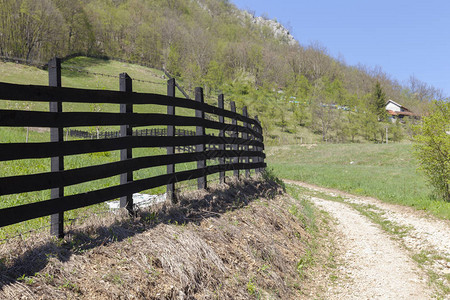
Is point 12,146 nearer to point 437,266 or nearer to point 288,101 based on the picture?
point 437,266

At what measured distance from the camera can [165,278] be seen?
12.4ft

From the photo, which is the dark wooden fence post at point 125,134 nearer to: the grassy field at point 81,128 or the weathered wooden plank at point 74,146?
the weathered wooden plank at point 74,146

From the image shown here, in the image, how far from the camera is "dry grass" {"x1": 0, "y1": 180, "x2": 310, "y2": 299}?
10.5 ft

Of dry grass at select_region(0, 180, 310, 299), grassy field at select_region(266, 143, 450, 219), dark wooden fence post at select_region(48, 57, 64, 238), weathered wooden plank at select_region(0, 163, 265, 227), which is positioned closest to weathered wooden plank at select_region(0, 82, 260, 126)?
dark wooden fence post at select_region(48, 57, 64, 238)

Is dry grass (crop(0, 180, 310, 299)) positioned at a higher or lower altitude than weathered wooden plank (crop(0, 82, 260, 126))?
lower

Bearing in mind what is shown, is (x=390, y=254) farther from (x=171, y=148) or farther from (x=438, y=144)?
(x=438, y=144)

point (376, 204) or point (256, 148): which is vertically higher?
point (256, 148)

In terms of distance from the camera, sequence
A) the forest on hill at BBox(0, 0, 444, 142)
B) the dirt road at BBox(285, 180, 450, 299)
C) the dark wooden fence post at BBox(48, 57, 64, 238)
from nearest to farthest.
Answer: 1. the dark wooden fence post at BBox(48, 57, 64, 238)
2. the dirt road at BBox(285, 180, 450, 299)
3. the forest on hill at BBox(0, 0, 444, 142)

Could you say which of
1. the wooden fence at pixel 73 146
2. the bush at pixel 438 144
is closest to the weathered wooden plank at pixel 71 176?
the wooden fence at pixel 73 146

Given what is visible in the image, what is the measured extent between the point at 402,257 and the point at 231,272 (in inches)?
210

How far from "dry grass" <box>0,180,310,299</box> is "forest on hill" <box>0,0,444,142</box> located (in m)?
57.3

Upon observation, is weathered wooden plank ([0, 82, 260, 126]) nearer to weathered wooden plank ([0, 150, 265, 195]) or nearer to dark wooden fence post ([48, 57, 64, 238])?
dark wooden fence post ([48, 57, 64, 238])

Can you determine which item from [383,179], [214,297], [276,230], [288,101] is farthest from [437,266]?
[288,101]

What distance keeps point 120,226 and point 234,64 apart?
372 ft
